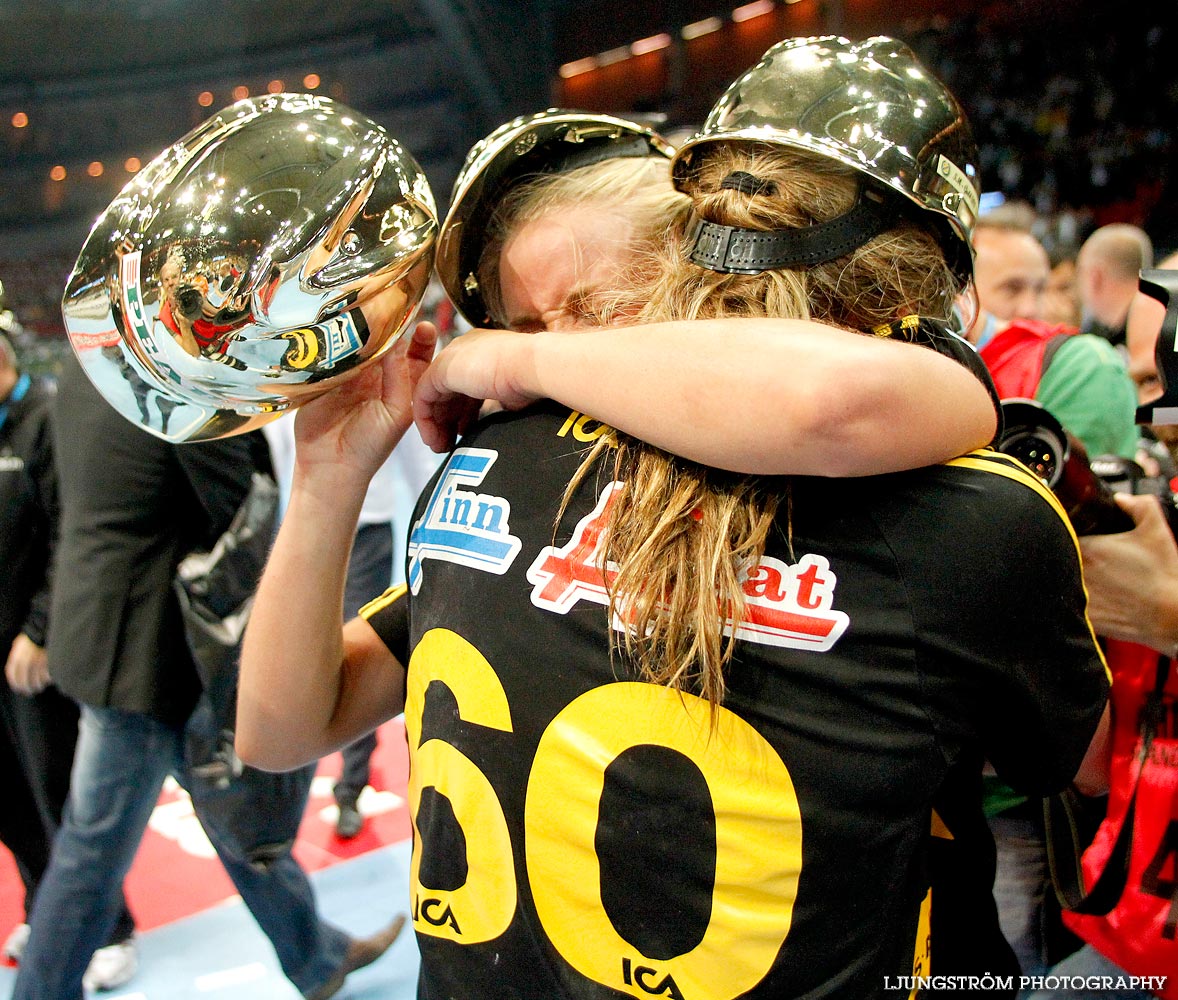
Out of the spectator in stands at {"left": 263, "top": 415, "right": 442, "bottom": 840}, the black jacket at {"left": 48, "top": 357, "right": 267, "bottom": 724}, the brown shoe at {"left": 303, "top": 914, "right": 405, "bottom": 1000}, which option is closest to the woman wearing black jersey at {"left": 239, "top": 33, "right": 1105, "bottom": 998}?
the black jacket at {"left": 48, "top": 357, "right": 267, "bottom": 724}

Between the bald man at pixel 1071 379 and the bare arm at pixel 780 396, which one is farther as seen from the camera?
the bald man at pixel 1071 379

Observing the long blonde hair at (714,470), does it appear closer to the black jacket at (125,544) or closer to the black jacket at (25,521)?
the black jacket at (125,544)

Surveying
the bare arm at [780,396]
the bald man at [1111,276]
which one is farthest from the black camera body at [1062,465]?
the bald man at [1111,276]

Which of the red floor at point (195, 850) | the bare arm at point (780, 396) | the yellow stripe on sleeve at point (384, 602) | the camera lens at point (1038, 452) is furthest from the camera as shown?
the red floor at point (195, 850)

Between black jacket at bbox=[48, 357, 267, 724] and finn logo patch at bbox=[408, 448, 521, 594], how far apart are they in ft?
4.43

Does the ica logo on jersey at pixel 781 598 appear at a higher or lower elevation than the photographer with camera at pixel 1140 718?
higher

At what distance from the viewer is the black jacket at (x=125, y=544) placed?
2.20 meters

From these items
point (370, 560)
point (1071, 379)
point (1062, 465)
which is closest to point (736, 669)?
point (1062, 465)

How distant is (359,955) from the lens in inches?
103

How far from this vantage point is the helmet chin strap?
2.86 ft

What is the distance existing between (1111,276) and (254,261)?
417 cm

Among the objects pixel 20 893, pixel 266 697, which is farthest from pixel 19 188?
pixel 266 697

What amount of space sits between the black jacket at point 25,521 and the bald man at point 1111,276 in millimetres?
3891

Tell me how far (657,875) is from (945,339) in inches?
21.4
